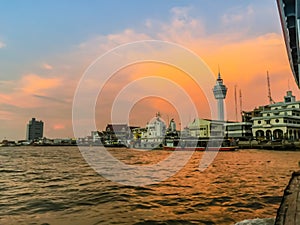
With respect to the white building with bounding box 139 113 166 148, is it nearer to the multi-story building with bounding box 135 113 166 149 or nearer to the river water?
the multi-story building with bounding box 135 113 166 149

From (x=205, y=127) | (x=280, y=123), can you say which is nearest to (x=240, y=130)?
(x=205, y=127)

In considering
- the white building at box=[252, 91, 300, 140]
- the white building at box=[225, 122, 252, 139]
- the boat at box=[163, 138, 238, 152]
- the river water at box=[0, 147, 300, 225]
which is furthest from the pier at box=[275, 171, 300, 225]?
the white building at box=[225, 122, 252, 139]

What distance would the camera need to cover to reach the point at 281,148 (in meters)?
61.1

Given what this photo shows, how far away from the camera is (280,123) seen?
71.2 metres

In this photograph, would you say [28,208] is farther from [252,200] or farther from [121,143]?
[121,143]

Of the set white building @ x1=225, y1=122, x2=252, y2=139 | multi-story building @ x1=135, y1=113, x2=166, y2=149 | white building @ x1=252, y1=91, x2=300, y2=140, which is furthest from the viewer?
multi-story building @ x1=135, y1=113, x2=166, y2=149

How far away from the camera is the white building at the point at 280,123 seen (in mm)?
71000

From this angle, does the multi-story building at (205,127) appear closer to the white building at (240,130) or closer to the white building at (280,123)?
the white building at (240,130)

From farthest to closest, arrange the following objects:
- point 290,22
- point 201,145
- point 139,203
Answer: point 201,145, point 139,203, point 290,22

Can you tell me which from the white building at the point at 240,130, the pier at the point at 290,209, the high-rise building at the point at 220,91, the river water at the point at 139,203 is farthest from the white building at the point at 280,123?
the pier at the point at 290,209

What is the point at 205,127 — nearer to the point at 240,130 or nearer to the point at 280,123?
the point at 240,130

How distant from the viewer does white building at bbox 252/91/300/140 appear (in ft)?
233

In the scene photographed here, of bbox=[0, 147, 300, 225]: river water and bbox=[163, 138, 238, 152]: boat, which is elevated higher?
bbox=[163, 138, 238, 152]: boat

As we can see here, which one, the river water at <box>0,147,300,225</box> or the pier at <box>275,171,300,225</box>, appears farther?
the river water at <box>0,147,300,225</box>
